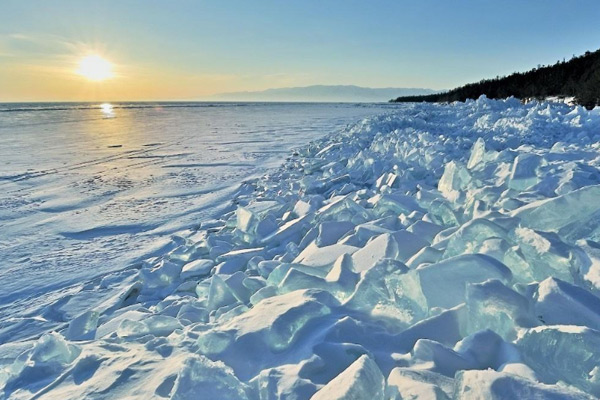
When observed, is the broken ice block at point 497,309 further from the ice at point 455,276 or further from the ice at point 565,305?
the ice at point 455,276

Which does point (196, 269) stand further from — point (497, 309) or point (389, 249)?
point (497, 309)

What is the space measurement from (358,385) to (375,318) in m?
0.53

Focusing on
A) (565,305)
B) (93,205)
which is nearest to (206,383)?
(565,305)

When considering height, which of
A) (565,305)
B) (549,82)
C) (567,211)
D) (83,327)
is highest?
(549,82)

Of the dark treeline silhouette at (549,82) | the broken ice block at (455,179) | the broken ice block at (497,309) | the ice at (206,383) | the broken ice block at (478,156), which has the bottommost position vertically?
the ice at (206,383)

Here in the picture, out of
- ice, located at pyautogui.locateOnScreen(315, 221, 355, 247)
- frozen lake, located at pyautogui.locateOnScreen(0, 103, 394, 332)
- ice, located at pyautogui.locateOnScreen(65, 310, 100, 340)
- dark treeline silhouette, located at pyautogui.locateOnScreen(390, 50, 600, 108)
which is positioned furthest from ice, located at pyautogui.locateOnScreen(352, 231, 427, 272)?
dark treeline silhouette, located at pyautogui.locateOnScreen(390, 50, 600, 108)

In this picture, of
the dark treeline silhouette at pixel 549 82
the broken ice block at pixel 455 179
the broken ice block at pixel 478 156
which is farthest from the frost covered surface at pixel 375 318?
the dark treeline silhouette at pixel 549 82

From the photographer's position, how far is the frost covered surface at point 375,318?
3.98 ft

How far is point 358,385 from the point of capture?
113cm

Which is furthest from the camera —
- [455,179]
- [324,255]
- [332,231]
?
[455,179]

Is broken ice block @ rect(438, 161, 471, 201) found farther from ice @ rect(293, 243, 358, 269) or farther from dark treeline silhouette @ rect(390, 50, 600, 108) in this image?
dark treeline silhouette @ rect(390, 50, 600, 108)

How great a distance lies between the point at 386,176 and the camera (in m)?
4.68

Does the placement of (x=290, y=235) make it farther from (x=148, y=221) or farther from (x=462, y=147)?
(x=462, y=147)

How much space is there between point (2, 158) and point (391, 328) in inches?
412
